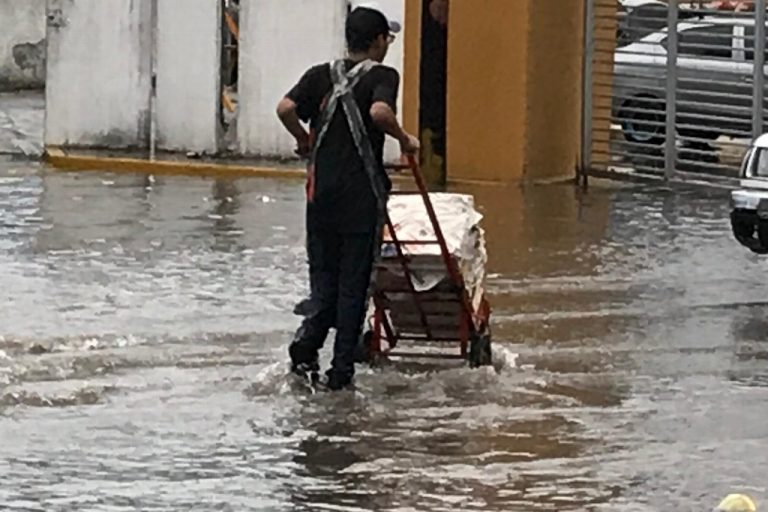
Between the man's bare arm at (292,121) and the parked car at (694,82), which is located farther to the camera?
the parked car at (694,82)

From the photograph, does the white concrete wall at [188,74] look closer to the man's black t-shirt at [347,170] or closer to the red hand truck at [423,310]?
the red hand truck at [423,310]

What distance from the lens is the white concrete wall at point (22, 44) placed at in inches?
1191

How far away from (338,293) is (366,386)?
19.2 inches

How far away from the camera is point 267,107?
1966 centimetres

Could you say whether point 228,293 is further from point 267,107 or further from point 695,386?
point 267,107

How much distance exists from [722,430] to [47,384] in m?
3.10

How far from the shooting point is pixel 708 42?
1916cm

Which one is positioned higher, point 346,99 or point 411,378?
point 346,99

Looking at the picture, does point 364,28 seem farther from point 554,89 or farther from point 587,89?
point 587,89

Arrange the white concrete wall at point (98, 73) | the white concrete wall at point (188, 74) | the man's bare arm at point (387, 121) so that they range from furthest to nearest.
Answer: the white concrete wall at point (98, 73), the white concrete wall at point (188, 74), the man's bare arm at point (387, 121)

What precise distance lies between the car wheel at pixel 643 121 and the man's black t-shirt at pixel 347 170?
1008cm

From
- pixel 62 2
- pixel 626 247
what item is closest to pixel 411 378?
pixel 626 247

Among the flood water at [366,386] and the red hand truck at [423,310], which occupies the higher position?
the red hand truck at [423,310]

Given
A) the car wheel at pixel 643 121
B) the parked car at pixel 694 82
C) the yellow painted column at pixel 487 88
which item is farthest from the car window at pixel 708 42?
the yellow painted column at pixel 487 88
